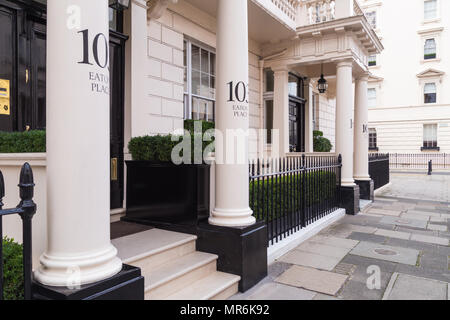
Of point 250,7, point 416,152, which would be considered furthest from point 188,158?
point 416,152

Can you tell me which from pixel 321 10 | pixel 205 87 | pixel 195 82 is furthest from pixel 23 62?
pixel 321 10

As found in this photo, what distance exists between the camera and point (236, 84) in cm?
414

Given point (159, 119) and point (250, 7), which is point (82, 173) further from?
point (250, 7)

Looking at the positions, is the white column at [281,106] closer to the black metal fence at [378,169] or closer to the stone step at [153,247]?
the black metal fence at [378,169]

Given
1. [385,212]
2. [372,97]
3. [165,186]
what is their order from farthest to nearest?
1. [372,97]
2. [385,212]
3. [165,186]

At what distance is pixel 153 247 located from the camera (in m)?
3.65

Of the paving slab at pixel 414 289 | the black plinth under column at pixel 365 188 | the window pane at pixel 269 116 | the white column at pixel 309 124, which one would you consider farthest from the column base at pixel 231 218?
the white column at pixel 309 124

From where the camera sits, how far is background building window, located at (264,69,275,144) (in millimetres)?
10430

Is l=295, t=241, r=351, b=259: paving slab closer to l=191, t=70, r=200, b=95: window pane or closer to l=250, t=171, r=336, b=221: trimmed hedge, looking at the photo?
l=250, t=171, r=336, b=221: trimmed hedge

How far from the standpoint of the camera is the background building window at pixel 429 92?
27436 mm

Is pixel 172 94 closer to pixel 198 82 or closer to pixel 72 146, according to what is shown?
pixel 198 82

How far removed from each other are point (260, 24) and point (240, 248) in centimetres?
668

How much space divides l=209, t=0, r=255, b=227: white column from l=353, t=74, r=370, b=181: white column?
7515 millimetres

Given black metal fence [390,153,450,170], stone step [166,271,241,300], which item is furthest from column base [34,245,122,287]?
black metal fence [390,153,450,170]
